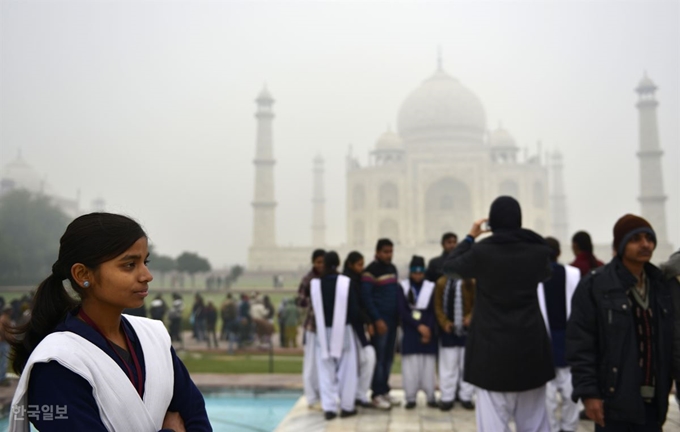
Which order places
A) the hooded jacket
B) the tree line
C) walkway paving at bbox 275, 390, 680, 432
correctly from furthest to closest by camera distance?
the tree line < walkway paving at bbox 275, 390, 680, 432 < the hooded jacket

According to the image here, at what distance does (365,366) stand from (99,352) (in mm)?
3250

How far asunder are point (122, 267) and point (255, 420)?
146 inches

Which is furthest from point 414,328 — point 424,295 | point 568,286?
point 568,286

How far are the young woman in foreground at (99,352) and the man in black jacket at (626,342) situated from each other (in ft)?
4.39

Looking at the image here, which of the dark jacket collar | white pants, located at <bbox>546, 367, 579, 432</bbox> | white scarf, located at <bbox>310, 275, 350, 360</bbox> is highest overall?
the dark jacket collar

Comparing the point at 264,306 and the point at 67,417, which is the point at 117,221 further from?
the point at 264,306

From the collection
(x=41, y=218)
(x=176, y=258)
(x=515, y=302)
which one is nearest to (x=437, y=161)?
(x=176, y=258)

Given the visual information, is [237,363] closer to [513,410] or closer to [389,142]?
[513,410]

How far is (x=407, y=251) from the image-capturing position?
2825cm

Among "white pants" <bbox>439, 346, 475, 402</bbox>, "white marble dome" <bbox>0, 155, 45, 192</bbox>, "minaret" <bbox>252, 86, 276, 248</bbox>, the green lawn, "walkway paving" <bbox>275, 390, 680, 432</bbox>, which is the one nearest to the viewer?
"walkway paving" <bbox>275, 390, 680, 432</bbox>

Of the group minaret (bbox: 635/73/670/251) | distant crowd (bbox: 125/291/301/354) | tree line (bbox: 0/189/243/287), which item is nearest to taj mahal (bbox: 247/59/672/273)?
minaret (bbox: 635/73/670/251)

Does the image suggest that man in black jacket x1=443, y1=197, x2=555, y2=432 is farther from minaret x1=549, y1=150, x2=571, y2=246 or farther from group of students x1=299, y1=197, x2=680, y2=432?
minaret x1=549, y1=150, x2=571, y2=246

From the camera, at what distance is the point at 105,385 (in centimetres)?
112

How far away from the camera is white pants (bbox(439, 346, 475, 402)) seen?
4207 mm
